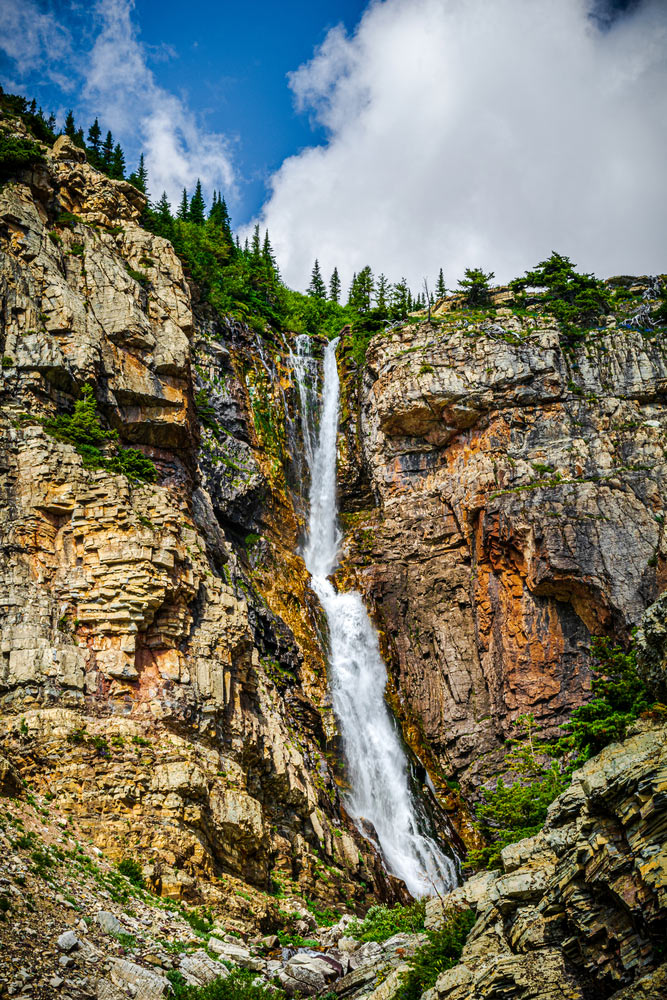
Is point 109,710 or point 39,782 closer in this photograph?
point 39,782

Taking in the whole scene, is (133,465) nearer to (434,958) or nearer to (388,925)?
(388,925)

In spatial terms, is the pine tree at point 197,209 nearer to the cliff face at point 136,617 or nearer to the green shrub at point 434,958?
the cliff face at point 136,617

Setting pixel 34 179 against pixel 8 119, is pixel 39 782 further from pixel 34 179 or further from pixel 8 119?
pixel 8 119

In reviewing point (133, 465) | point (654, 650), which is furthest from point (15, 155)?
point (654, 650)

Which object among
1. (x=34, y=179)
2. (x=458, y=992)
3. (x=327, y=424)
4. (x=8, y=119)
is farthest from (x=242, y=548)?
(x=458, y=992)

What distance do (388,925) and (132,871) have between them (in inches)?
302

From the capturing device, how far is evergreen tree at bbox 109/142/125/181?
164 feet

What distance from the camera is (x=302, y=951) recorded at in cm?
1880

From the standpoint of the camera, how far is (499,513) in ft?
127

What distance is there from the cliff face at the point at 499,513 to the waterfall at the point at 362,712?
1.49 meters

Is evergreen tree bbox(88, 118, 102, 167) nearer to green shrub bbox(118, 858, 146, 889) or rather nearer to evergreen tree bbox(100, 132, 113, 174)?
evergreen tree bbox(100, 132, 113, 174)

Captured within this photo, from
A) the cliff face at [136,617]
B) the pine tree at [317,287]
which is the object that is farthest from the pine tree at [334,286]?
the cliff face at [136,617]

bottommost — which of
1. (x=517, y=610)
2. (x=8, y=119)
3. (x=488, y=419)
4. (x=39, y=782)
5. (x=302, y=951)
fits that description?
(x=302, y=951)

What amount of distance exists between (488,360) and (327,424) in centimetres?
1191
